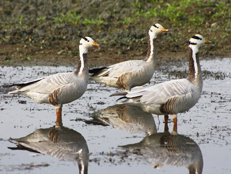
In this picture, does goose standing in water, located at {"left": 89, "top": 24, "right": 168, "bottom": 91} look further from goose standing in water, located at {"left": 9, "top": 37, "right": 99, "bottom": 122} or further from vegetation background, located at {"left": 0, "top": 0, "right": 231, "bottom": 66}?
vegetation background, located at {"left": 0, "top": 0, "right": 231, "bottom": 66}

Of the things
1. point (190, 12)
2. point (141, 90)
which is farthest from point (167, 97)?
point (190, 12)

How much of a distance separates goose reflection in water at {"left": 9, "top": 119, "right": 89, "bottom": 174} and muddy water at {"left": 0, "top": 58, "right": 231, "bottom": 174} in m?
0.02

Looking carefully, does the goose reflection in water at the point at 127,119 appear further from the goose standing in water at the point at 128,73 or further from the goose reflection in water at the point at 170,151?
the goose standing in water at the point at 128,73

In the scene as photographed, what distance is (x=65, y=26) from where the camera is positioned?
2005 cm

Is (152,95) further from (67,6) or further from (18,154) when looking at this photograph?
(67,6)

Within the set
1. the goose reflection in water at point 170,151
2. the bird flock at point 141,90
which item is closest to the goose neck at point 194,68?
the bird flock at point 141,90

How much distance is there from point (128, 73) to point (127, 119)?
2.34 m

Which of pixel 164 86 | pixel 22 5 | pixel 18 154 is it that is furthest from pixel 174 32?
pixel 18 154

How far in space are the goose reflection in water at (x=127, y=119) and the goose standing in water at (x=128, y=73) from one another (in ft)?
3.90

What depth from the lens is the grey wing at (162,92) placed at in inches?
338

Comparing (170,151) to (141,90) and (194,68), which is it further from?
(194,68)

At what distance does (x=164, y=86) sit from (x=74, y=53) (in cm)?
918

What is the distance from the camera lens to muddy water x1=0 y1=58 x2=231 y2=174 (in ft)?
22.2

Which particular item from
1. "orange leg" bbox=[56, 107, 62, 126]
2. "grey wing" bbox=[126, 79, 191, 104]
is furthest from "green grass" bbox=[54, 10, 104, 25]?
"grey wing" bbox=[126, 79, 191, 104]
